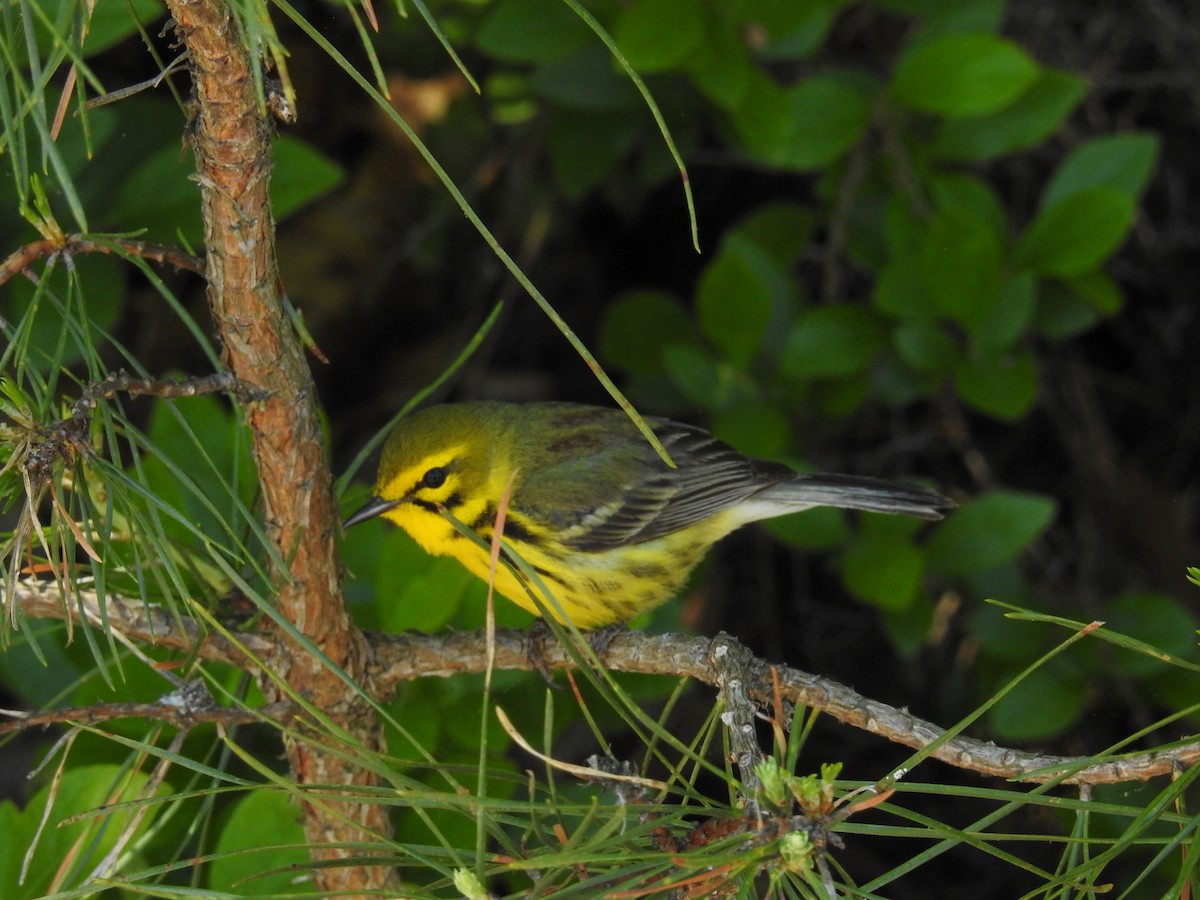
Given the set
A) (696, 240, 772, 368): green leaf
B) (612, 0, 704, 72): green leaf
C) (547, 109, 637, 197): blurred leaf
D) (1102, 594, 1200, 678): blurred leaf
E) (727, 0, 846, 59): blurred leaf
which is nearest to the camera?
(612, 0, 704, 72): green leaf

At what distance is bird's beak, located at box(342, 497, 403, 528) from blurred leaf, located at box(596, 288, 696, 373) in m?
0.99

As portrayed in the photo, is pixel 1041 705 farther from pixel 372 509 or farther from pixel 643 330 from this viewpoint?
pixel 372 509

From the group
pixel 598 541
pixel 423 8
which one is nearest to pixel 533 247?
pixel 598 541

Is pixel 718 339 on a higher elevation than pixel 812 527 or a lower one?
higher

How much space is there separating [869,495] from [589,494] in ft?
2.04

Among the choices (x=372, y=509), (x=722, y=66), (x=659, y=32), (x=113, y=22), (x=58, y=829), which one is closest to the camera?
(x=58, y=829)

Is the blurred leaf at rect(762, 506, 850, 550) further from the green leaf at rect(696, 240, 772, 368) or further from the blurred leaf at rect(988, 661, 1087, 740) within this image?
the blurred leaf at rect(988, 661, 1087, 740)

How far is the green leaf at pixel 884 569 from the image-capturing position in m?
2.88

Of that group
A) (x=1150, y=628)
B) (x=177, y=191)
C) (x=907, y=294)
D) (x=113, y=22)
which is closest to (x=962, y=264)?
(x=907, y=294)

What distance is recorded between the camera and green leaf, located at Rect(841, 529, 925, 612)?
288 centimetres

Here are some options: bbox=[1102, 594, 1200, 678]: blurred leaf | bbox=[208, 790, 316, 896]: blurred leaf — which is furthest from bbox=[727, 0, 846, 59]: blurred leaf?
bbox=[208, 790, 316, 896]: blurred leaf

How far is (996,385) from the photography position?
2900mm

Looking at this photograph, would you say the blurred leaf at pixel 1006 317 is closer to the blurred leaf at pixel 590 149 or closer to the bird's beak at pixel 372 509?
the blurred leaf at pixel 590 149

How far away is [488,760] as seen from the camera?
2094 mm
